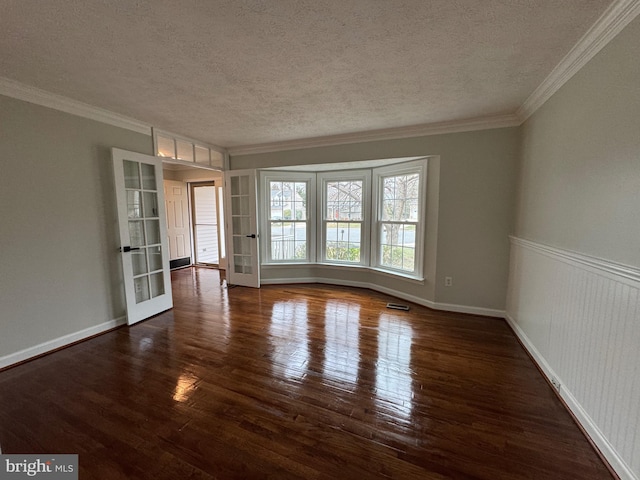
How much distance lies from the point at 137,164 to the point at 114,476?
10.2 feet

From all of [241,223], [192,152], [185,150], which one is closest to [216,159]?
[192,152]

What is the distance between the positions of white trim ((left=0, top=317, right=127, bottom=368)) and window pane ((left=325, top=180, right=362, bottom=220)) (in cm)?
344

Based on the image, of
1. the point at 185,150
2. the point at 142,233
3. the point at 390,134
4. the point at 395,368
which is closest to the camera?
the point at 395,368

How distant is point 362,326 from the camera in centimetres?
313

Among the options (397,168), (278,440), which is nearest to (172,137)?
(397,168)

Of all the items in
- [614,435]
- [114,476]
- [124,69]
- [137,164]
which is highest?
[124,69]

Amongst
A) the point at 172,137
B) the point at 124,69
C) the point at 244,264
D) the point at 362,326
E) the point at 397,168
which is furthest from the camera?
the point at 244,264

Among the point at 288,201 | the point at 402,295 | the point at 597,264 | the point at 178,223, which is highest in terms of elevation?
the point at 288,201

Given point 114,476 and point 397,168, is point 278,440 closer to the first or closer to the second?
point 114,476

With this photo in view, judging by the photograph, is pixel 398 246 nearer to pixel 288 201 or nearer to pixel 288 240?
pixel 288 240

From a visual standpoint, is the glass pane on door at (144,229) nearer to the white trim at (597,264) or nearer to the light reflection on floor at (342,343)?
the light reflection on floor at (342,343)

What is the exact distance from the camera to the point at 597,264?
1.56 metres

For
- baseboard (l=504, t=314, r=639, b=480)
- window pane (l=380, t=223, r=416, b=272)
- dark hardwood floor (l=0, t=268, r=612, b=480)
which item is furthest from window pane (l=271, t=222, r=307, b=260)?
baseboard (l=504, t=314, r=639, b=480)

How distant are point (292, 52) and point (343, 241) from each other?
3.34m
